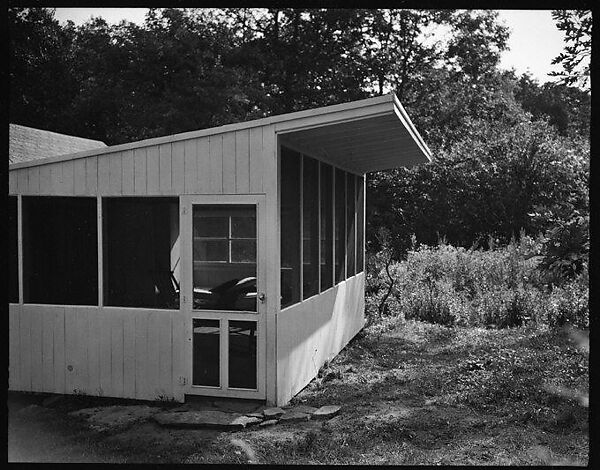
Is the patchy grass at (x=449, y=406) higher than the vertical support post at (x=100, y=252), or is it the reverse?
the vertical support post at (x=100, y=252)

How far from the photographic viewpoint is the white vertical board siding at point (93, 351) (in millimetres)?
6660

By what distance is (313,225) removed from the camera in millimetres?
7688

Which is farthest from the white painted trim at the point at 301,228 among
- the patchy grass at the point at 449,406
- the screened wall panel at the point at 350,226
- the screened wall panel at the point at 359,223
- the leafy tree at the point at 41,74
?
the leafy tree at the point at 41,74

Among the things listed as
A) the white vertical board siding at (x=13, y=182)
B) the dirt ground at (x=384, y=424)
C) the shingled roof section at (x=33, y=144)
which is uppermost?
the shingled roof section at (x=33, y=144)

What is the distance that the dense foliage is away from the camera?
1942cm

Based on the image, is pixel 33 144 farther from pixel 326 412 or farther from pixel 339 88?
pixel 339 88

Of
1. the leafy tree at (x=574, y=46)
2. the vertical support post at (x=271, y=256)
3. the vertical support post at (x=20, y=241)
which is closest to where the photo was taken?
the leafy tree at (x=574, y=46)

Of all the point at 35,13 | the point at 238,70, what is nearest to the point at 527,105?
the point at 238,70

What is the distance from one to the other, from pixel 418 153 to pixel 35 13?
470 inches

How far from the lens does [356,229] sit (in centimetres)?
1055

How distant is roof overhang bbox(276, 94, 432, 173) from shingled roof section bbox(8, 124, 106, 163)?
17.3 ft

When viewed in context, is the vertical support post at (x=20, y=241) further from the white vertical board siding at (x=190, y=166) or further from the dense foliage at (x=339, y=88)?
the dense foliage at (x=339, y=88)

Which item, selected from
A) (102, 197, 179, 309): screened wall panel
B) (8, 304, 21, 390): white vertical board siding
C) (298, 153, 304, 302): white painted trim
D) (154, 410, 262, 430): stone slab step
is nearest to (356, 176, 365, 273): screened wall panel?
(298, 153, 304, 302): white painted trim

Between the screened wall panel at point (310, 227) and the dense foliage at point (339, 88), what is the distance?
37.7 feet
